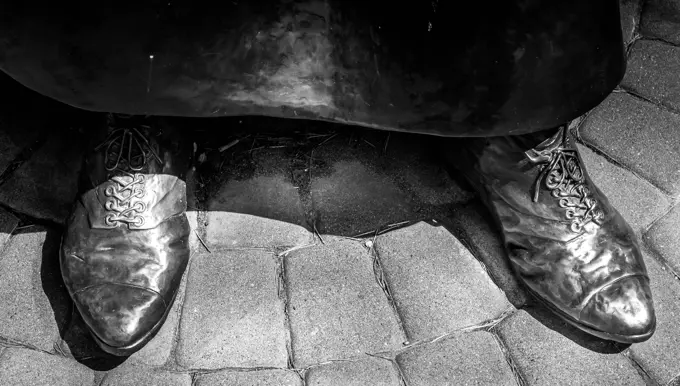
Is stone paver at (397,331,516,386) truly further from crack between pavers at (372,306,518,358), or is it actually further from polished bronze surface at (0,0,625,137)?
polished bronze surface at (0,0,625,137)

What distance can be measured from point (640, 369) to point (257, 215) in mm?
1136

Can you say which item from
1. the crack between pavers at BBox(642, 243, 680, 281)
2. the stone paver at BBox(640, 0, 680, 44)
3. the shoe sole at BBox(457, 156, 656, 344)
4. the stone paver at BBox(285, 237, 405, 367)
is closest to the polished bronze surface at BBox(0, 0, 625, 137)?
the shoe sole at BBox(457, 156, 656, 344)

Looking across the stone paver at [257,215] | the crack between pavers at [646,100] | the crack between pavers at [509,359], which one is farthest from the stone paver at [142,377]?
the crack between pavers at [646,100]

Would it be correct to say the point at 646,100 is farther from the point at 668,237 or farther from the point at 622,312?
the point at 622,312

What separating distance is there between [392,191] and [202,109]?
70 cm

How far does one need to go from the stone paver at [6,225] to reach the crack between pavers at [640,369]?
1.75 metres

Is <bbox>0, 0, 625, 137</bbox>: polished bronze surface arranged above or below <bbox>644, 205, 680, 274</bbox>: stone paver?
above

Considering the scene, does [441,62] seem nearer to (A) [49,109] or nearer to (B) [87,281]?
(B) [87,281]

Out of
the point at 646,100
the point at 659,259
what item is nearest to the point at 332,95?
the point at 659,259

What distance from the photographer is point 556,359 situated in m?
1.84

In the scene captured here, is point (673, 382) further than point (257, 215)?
No

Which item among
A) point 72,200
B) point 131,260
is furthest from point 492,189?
point 72,200

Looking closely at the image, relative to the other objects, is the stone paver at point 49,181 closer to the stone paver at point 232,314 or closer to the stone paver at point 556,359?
the stone paver at point 232,314

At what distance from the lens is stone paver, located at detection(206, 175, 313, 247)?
2.06 meters
